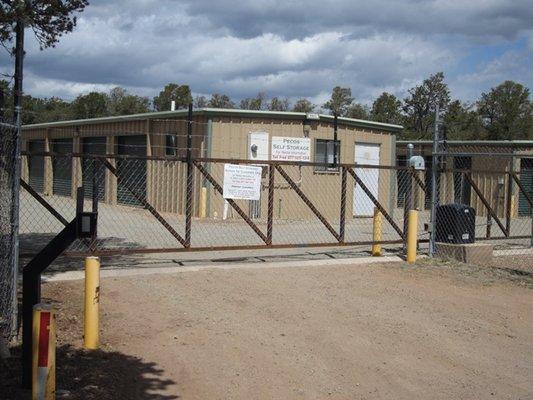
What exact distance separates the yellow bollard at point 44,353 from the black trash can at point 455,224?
880cm

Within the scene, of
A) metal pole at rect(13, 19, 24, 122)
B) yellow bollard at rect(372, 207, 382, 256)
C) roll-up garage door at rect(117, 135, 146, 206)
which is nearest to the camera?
metal pole at rect(13, 19, 24, 122)

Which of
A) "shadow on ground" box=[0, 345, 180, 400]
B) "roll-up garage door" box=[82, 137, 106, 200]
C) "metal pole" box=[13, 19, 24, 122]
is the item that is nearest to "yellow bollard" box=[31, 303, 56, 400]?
"shadow on ground" box=[0, 345, 180, 400]

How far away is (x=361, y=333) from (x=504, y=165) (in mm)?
20662

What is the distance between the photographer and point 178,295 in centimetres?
801

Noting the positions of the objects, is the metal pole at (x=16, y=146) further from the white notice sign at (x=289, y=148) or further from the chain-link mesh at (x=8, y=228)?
the white notice sign at (x=289, y=148)

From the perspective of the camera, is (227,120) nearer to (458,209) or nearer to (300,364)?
(458,209)

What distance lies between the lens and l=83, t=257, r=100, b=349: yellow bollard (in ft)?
18.9

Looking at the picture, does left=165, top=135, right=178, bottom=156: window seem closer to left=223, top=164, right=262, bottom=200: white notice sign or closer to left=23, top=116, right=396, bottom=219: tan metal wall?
left=23, top=116, right=396, bottom=219: tan metal wall

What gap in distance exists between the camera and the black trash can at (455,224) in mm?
11719

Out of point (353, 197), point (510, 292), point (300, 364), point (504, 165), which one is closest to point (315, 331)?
point (300, 364)

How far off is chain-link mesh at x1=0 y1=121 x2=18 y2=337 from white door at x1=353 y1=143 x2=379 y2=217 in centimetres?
1600

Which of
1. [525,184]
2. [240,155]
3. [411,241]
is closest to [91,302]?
[411,241]

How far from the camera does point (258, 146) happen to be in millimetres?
18797

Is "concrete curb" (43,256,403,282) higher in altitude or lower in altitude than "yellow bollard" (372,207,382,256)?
lower
